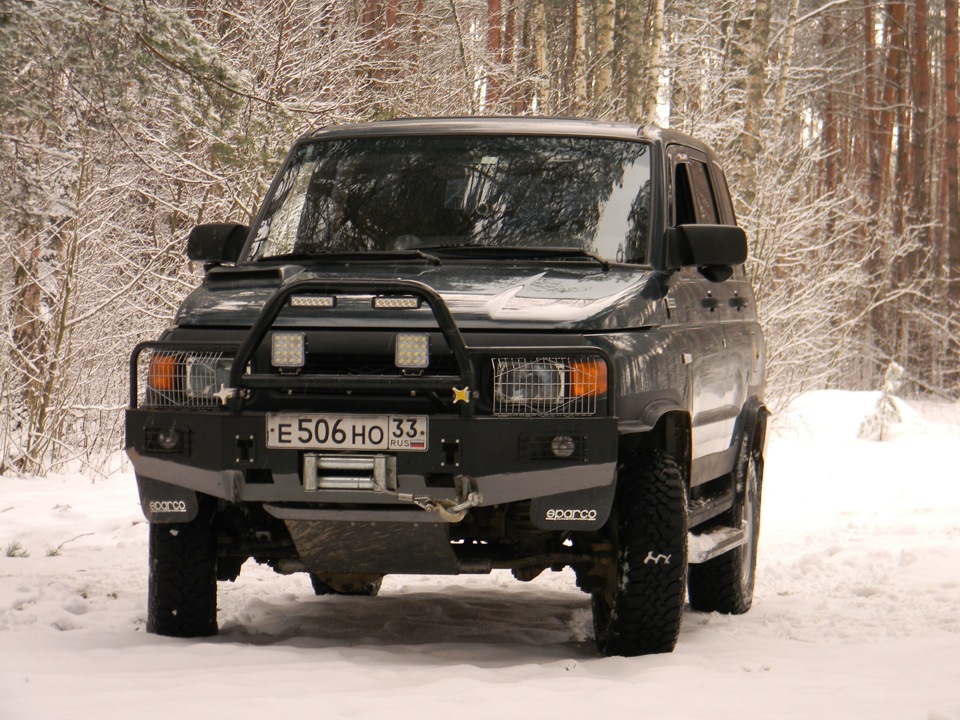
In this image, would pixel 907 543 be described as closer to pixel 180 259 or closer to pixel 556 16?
pixel 180 259

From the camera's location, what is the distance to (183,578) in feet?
18.2

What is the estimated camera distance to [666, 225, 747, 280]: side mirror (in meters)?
5.79

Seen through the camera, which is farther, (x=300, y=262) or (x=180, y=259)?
(x=180, y=259)

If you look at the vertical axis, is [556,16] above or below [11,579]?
above

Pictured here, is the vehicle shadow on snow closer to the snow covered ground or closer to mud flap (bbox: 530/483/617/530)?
the snow covered ground

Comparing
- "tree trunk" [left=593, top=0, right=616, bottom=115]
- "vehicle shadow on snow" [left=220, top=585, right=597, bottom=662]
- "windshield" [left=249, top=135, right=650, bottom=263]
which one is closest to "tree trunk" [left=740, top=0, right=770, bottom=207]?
"tree trunk" [left=593, top=0, right=616, bottom=115]

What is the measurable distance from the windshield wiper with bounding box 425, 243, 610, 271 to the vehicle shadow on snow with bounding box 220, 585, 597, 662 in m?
1.54

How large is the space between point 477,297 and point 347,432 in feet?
2.22

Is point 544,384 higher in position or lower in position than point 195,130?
lower

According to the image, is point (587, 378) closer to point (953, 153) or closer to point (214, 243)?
point (214, 243)

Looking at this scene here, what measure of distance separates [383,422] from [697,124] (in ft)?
44.6

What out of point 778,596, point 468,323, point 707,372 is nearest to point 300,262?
point 468,323

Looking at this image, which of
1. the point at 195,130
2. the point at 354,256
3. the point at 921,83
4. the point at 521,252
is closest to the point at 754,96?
the point at 195,130

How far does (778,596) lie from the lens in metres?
7.82
